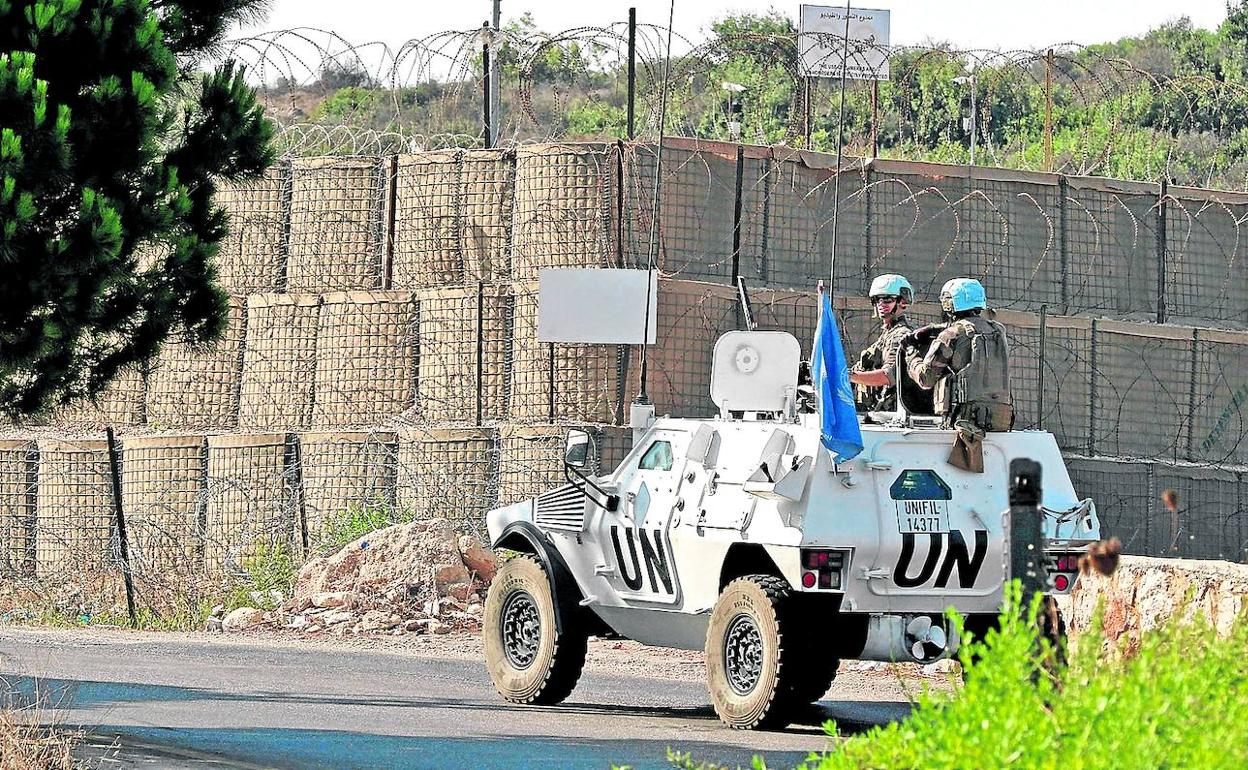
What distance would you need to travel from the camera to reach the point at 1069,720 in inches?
196

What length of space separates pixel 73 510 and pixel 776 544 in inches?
463

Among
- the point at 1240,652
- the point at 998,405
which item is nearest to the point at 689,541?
the point at 998,405

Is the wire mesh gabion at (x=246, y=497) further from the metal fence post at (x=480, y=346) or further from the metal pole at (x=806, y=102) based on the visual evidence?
the metal pole at (x=806, y=102)

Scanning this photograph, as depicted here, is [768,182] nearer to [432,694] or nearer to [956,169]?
[956,169]

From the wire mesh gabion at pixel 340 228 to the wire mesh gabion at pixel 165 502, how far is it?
1.98 m

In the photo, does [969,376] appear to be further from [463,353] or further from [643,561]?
[463,353]

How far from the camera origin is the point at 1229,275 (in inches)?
779

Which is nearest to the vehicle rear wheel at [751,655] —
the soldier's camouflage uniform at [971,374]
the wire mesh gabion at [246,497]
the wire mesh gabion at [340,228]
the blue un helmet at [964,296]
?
the soldier's camouflage uniform at [971,374]

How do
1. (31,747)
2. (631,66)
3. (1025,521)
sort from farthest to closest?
(631,66), (31,747), (1025,521)

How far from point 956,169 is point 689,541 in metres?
8.13

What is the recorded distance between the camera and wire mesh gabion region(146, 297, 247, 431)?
2020 cm

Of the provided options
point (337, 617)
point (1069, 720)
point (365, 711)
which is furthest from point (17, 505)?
point (1069, 720)

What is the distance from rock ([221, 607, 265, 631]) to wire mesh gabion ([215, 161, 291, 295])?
3.27 meters

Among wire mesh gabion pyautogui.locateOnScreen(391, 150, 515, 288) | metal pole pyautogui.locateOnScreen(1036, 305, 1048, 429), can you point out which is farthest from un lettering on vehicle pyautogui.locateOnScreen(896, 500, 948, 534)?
wire mesh gabion pyautogui.locateOnScreen(391, 150, 515, 288)
